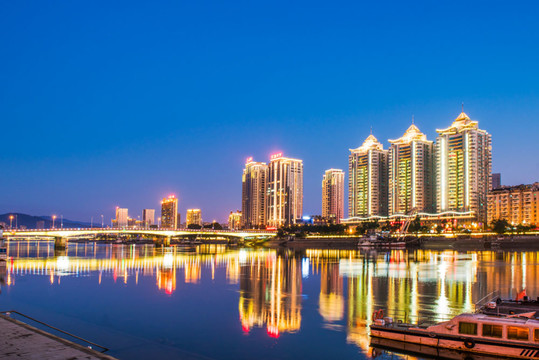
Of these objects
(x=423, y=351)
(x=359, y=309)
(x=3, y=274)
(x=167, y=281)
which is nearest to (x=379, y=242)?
(x=167, y=281)

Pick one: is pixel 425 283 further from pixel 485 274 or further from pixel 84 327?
pixel 84 327

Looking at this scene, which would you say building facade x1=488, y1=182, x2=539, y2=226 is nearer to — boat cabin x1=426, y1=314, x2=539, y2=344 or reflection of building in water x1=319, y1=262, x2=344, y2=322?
reflection of building in water x1=319, y1=262, x2=344, y2=322

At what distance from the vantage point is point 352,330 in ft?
80.3

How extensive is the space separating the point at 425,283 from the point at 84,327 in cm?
3284

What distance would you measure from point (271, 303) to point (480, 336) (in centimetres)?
1728

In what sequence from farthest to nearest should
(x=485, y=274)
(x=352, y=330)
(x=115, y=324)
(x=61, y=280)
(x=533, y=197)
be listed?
(x=533, y=197) < (x=485, y=274) < (x=61, y=280) < (x=115, y=324) < (x=352, y=330)

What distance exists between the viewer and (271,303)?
33406 millimetres

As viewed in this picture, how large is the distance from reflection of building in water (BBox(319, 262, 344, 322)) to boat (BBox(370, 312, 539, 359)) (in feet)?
25.5

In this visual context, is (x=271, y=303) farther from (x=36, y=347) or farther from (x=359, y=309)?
(x=36, y=347)

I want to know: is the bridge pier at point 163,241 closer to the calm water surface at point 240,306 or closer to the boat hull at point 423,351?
the calm water surface at point 240,306

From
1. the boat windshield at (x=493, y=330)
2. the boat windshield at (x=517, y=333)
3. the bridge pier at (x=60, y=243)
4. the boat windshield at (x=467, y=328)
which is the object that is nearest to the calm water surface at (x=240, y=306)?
the boat windshield at (x=467, y=328)

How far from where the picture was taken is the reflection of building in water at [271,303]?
2623cm

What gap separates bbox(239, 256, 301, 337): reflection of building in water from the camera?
2623 cm

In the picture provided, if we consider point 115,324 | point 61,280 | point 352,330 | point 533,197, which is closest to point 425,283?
point 352,330
